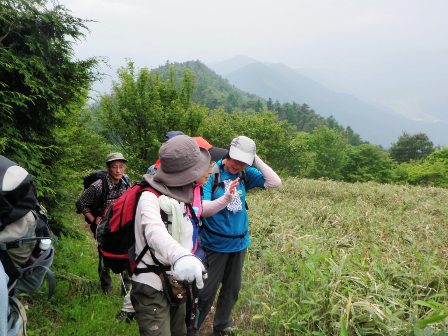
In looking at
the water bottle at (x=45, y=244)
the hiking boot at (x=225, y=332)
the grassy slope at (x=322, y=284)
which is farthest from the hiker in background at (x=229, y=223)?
the water bottle at (x=45, y=244)

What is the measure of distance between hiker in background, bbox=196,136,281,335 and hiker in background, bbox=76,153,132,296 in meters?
1.98

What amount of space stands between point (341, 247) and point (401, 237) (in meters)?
1.06

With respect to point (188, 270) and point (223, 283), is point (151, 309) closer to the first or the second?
point (188, 270)

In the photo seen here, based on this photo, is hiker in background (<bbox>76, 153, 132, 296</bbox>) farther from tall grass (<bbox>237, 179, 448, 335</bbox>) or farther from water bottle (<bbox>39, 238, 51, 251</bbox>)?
water bottle (<bbox>39, 238, 51, 251</bbox>)

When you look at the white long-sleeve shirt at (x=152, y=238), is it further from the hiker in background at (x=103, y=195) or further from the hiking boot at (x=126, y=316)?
the hiker in background at (x=103, y=195)

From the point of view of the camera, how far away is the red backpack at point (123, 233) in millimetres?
2471

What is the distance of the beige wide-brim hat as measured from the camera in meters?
2.41

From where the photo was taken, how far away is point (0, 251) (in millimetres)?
1979

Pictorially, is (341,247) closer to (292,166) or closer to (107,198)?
(107,198)

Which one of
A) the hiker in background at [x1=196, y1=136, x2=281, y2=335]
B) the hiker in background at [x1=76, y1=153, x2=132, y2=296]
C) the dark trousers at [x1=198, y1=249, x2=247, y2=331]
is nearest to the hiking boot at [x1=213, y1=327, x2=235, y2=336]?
the dark trousers at [x1=198, y1=249, x2=247, y2=331]

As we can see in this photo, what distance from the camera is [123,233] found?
2557mm

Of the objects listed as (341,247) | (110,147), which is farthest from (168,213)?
(110,147)

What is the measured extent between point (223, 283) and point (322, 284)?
113 cm

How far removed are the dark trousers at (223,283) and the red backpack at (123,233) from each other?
1220 mm
